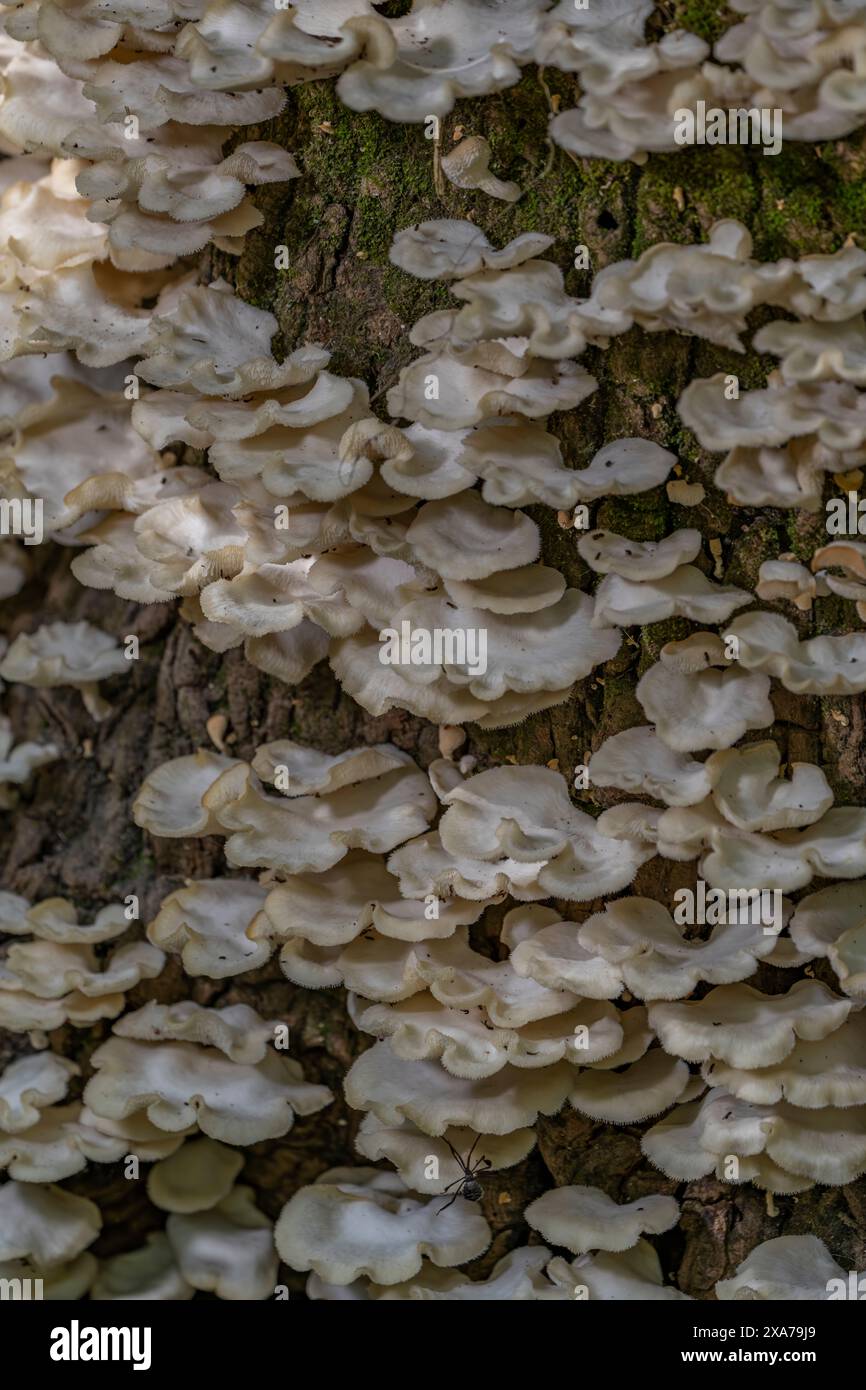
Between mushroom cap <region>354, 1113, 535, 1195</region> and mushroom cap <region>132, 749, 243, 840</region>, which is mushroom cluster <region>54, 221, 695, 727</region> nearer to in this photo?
mushroom cap <region>132, 749, 243, 840</region>

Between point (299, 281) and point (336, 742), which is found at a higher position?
point (299, 281)

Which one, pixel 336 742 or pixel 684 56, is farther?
pixel 336 742

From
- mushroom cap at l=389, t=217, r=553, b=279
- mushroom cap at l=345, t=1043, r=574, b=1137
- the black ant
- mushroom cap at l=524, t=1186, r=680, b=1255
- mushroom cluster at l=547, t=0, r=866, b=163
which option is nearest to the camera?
mushroom cluster at l=547, t=0, r=866, b=163

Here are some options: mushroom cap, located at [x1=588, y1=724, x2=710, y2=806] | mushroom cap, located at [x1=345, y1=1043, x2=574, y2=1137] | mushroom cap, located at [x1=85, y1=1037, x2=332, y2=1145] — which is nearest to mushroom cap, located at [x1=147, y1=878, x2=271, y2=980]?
mushroom cap, located at [x1=85, y1=1037, x2=332, y2=1145]

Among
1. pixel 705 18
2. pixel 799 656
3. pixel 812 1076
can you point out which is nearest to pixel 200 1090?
pixel 812 1076

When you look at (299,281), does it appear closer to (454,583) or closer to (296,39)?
(296,39)

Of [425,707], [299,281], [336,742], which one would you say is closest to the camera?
[425,707]

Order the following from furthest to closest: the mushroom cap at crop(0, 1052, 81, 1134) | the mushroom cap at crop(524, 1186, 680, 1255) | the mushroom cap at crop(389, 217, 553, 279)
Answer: the mushroom cap at crop(0, 1052, 81, 1134), the mushroom cap at crop(524, 1186, 680, 1255), the mushroom cap at crop(389, 217, 553, 279)
